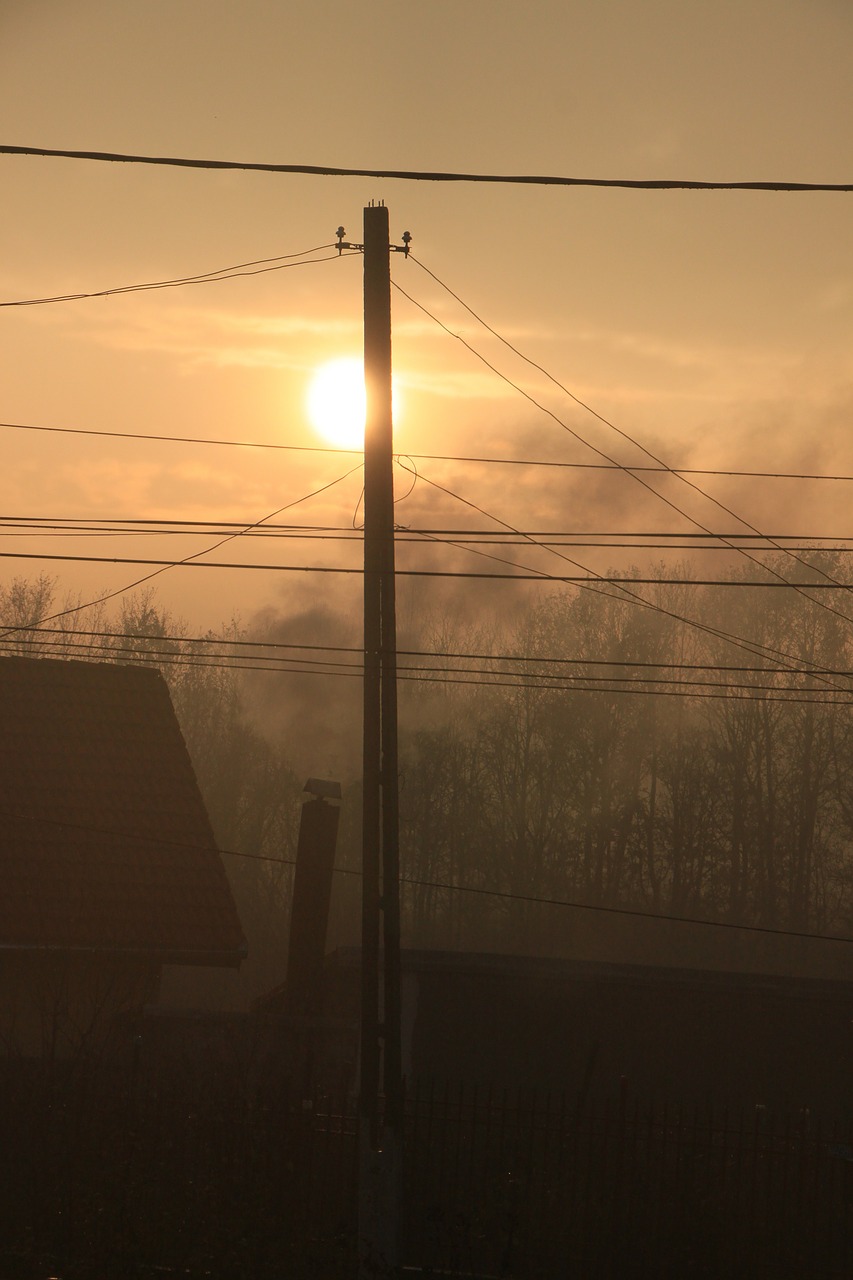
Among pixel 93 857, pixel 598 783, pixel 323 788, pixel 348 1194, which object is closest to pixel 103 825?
pixel 93 857

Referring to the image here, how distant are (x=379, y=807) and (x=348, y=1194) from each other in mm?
3850

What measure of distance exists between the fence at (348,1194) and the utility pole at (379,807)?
463mm

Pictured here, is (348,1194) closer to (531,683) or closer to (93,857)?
(93,857)

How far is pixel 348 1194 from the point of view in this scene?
456 inches

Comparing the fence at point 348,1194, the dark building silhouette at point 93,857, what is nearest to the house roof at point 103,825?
the dark building silhouette at point 93,857

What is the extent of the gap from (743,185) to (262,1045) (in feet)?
39.3

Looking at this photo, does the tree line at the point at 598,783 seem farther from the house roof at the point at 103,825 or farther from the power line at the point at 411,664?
the house roof at the point at 103,825

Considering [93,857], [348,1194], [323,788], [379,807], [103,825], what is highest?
[323,788]

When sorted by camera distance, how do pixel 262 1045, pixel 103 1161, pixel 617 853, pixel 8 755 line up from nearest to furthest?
pixel 103 1161, pixel 262 1045, pixel 8 755, pixel 617 853

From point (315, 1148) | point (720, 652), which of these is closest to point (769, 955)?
point (720, 652)

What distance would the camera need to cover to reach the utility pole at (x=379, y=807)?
33.0 ft

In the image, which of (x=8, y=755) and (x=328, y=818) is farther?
(x=328, y=818)

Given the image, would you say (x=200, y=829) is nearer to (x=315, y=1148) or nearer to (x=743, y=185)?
(x=315, y=1148)

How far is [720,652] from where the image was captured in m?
54.1
